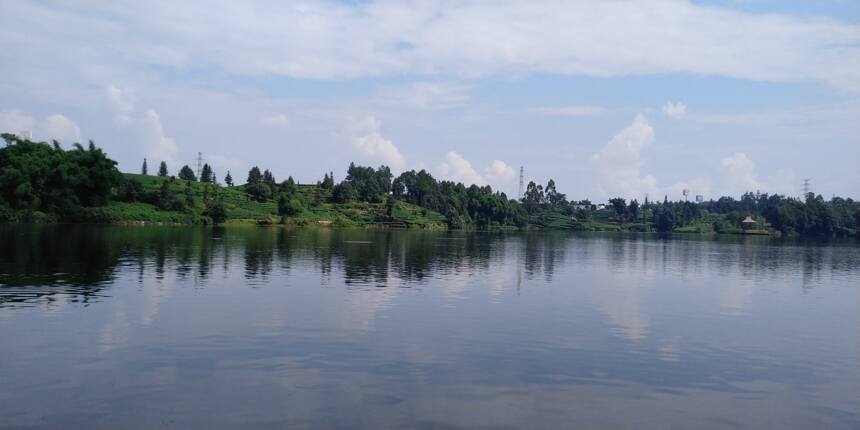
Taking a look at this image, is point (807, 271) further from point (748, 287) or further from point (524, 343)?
point (524, 343)

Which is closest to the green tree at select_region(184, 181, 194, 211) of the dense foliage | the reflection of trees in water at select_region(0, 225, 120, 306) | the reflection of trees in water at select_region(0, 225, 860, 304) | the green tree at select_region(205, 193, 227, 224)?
the green tree at select_region(205, 193, 227, 224)

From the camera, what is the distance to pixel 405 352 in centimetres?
2783

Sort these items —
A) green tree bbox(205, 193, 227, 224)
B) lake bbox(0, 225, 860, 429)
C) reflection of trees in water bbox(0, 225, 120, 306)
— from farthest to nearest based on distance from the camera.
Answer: green tree bbox(205, 193, 227, 224), reflection of trees in water bbox(0, 225, 120, 306), lake bbox(0, 225, 860, 429)

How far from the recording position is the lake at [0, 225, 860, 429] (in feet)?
65.5

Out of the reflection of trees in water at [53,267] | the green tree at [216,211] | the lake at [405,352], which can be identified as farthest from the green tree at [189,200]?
the lake at [405,352]

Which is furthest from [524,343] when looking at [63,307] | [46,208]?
[46,208]

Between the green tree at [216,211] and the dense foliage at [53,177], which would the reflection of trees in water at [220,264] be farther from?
the green tree at [216,211]

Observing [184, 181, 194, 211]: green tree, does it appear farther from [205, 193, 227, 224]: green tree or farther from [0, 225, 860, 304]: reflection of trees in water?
[0, 225, 860, 304]: reflection of trees in water

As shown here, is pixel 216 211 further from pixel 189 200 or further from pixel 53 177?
pixel 53 177

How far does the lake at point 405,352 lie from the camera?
19953 mm

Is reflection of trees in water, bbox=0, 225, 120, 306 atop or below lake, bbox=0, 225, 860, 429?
atop

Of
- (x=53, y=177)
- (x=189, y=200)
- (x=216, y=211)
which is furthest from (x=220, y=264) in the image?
(x=189, y=200)

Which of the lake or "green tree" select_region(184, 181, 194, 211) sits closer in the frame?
the lake

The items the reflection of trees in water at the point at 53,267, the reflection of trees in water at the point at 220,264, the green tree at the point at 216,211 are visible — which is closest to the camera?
the reflection of trees in water at the point at 53,267
